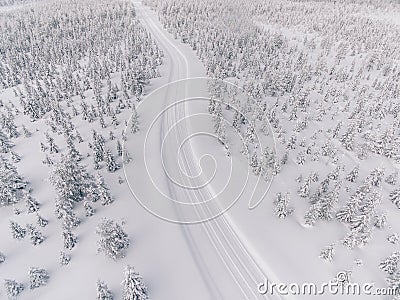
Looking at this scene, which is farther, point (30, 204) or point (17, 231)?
point (30, 204)

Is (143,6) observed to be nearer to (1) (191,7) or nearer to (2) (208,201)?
(1) (191,7)

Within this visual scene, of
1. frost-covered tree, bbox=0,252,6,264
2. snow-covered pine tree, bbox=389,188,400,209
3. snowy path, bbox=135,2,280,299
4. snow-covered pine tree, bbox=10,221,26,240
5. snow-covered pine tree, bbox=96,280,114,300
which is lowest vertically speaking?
frost-covered tree, bbox=0,252,6,264

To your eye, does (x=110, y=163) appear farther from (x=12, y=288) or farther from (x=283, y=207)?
(x=283, y=207)

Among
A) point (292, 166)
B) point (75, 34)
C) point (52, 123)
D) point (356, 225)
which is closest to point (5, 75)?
point (75, 34)

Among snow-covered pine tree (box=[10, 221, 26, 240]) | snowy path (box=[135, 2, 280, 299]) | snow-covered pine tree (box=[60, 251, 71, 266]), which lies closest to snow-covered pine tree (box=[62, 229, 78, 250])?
snow-covered pine tree (box=[60, 251, 71, 266])

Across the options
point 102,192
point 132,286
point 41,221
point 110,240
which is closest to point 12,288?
point 41,221

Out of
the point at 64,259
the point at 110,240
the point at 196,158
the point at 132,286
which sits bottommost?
the point at 64,259

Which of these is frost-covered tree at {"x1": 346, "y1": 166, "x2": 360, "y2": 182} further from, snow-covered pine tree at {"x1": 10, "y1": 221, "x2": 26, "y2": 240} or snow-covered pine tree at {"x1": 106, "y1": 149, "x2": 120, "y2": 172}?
snow-covered pine tree at {"x1": 10, "y1": 221, "x2": 26, "y2": 240}

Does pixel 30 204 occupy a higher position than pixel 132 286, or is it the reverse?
pixel 132 286
